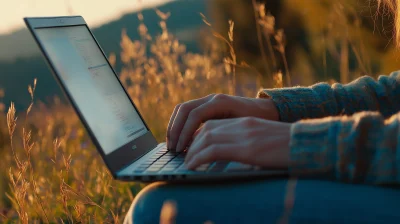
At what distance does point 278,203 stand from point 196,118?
539 millimetres

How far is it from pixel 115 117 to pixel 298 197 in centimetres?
81

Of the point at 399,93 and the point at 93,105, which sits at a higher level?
the point at 93,105

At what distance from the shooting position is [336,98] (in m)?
1.91

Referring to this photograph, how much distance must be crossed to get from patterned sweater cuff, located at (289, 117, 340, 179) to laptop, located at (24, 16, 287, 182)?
0.05 metres

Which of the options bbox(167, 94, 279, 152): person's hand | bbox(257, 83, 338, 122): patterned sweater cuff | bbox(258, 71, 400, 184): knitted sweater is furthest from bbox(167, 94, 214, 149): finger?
bbox(258, 71, 400, 184): knitted sweater

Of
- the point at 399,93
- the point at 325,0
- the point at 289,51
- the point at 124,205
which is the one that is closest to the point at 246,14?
the point at 289,51

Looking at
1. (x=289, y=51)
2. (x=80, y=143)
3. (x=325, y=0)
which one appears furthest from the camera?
(x=289, y=51)

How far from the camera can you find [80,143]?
4.26 meters

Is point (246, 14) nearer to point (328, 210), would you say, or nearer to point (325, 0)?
point (325, 0)

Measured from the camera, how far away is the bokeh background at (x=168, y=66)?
2.87m

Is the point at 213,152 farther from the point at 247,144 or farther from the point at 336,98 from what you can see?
the point at 336,98

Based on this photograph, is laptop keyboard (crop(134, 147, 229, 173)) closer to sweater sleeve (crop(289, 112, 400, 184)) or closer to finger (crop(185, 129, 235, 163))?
finger (crop(185, 129, 235, 163))

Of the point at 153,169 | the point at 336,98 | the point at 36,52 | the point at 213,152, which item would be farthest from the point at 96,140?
the point at 36,52

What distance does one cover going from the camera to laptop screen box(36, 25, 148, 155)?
1661 mm
